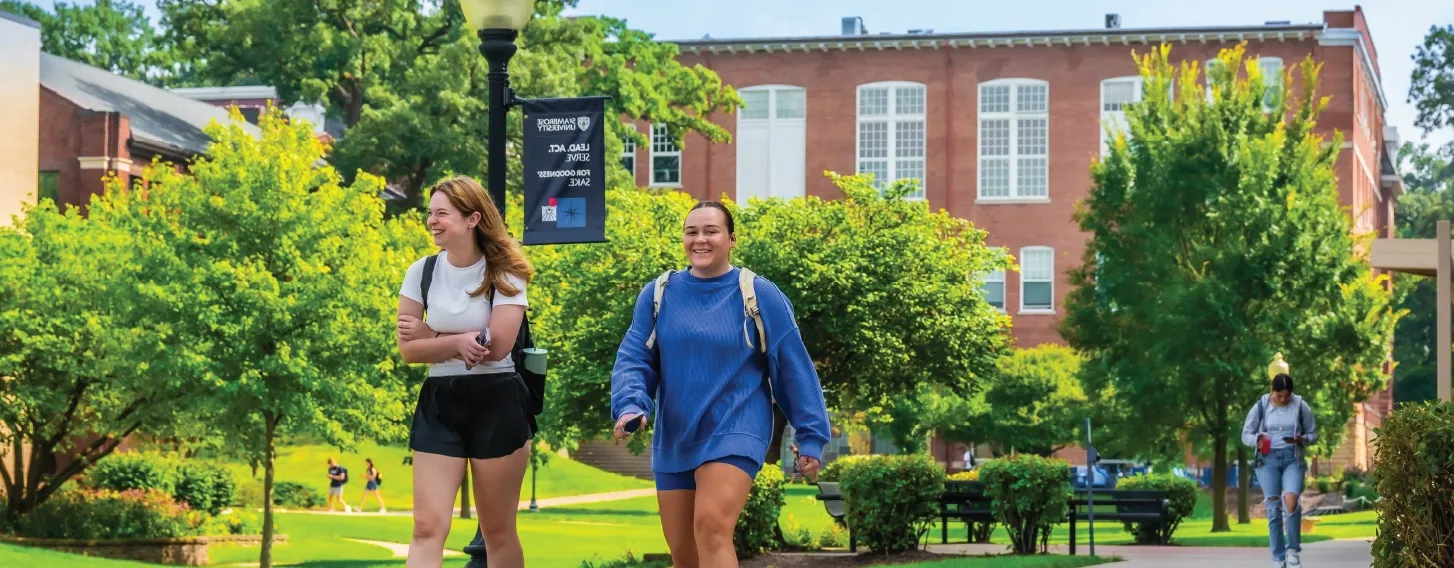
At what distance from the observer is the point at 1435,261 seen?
19.2 meters

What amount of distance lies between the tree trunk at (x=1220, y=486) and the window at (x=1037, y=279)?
91.0ft

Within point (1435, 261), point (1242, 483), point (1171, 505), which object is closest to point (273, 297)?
point (1171, 505)

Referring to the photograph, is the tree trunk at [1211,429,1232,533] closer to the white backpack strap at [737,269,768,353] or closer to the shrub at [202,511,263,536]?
the shrub at [202,511,263,536]

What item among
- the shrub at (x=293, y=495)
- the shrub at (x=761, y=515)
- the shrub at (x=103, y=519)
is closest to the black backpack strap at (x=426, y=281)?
the shrub at (x=761, y=515)

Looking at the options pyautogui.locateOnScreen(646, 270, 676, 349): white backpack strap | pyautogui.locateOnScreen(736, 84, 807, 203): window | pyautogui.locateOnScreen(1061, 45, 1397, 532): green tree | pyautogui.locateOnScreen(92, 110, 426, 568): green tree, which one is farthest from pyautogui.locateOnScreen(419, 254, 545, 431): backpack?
pyautogui.locateOnScreen(736, 84, 807, 203): window

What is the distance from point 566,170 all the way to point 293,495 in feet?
115

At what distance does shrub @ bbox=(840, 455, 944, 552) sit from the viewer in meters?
18.5

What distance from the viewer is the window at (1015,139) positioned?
63.5 metres

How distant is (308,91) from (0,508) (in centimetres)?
1923

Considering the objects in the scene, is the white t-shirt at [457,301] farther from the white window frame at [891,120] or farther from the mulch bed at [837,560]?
the white window frame at [891,120]

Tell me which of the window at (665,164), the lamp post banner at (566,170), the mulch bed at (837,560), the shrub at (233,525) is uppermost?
the window at (665,164)

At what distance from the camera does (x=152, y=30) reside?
84.6 metres

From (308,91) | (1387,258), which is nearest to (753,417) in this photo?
(1387,258)

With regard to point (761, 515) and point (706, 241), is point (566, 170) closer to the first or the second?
point (706, 241)
